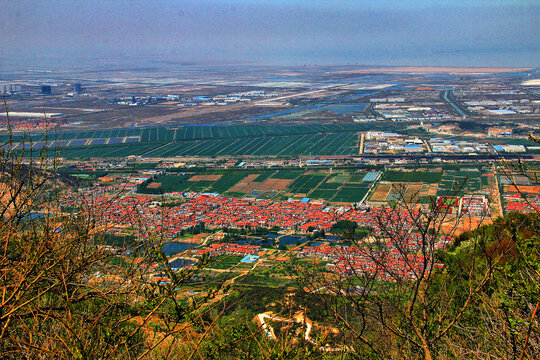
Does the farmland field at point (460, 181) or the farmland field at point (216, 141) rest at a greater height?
the farmland field at point (460, 181)

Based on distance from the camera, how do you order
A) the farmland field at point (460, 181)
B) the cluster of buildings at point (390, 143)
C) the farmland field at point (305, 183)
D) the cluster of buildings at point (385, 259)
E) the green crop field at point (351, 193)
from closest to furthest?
the cluster of buildings at point (385, 259) → the farmland field at point (460, 181) → the green crop field at point (351, 193) → the farmland field at point (305, 183) → the cluster of buildings at point (390, 143)

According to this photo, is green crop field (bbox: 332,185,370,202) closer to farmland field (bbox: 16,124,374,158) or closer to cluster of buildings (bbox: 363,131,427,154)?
farmland field (bbox: 16,124,374,158)

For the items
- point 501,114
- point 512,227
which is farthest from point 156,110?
point 512,227

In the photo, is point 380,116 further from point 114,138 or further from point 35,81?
point 35,81

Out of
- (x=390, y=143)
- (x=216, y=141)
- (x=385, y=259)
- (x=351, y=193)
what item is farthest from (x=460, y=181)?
(x=385, y=259)

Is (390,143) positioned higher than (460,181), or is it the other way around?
(460,181)

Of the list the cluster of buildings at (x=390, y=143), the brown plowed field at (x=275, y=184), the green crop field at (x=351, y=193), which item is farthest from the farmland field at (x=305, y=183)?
the cluster of buildings at (x=390, y=143)

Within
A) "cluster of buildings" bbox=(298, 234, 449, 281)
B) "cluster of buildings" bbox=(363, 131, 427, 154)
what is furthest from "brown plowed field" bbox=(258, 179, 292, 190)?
"cluster of buildings" bbox=(298, 234, 449, 281)

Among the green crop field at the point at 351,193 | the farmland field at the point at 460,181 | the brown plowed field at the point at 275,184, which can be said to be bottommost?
the brown plowed field at the point at 275,184

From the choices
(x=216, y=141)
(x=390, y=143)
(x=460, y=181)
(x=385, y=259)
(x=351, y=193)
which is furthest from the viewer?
(x=216, y=141)

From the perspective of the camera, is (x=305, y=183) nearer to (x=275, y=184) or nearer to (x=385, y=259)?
(x=275, y=184)

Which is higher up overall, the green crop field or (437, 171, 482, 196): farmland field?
(437, 171, 482, 196): farmland field

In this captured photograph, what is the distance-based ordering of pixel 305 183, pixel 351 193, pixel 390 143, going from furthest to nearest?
pixel 390 143, pixel 305 183, pixel 351 193

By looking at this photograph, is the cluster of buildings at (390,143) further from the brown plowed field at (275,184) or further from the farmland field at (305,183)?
the brown plowed field at (275,184)
